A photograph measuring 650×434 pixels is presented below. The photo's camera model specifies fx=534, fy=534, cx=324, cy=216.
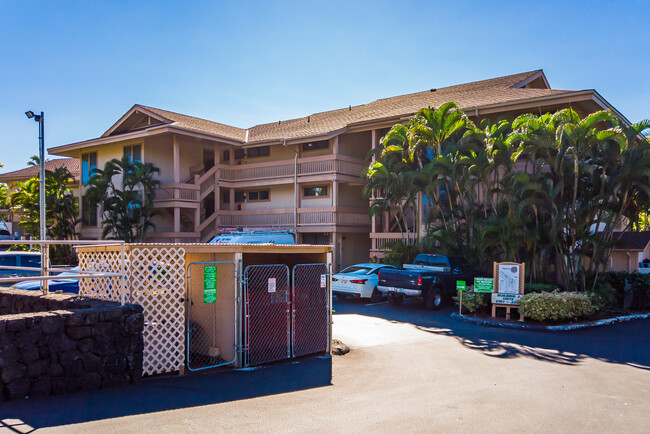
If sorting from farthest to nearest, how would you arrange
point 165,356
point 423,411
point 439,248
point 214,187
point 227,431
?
point 214,187 < point 439,248 < point 165,356 < point 423,411 < point 227,431

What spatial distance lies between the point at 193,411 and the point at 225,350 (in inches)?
121

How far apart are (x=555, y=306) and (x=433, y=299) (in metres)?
4.13

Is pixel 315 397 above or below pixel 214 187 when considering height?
below

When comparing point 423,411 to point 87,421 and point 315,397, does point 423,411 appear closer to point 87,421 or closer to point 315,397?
point 315,397

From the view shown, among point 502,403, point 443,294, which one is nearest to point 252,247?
point 502,403

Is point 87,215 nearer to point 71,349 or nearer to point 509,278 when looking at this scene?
point 509,278

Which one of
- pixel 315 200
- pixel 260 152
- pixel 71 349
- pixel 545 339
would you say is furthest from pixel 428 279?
pixel 260 152

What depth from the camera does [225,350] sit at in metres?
10.1

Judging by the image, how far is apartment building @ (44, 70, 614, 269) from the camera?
29.6m

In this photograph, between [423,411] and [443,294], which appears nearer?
[423,411]

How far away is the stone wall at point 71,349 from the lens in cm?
711

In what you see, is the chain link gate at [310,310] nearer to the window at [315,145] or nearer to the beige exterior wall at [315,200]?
the beige exterior wall at [315,200]

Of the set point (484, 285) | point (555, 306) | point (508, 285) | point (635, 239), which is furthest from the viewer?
point (635, 239)

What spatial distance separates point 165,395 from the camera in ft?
25.6
